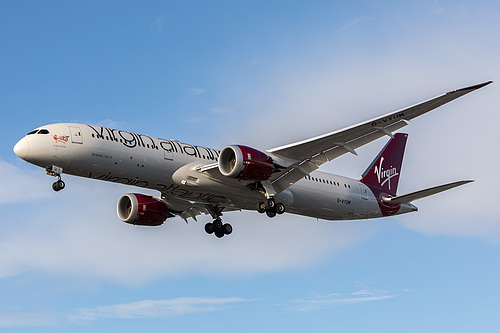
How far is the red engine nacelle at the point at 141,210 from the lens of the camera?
1505 inches

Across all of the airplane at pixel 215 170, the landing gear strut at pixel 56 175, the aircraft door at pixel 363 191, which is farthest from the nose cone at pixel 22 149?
the aircraft door at pixel 363 191

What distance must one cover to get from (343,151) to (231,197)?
20.5 feet

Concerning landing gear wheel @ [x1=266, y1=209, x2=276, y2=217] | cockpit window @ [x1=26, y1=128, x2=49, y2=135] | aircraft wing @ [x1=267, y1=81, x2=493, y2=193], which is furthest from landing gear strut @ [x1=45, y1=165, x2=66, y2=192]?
landing gear wheel @ [x1=266, y1=209, x2=276, y2=217]

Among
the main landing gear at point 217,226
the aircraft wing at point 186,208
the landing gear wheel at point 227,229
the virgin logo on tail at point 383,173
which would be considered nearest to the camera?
the aircraft wing at point 186,208

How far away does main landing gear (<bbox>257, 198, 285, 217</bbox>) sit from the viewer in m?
34.3

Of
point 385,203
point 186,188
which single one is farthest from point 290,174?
point 385,203

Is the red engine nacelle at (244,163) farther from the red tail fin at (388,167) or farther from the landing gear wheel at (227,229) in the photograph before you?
the red tail fin at (388,167)

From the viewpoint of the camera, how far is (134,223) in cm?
3872

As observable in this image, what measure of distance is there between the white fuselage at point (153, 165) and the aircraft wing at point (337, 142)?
5.51 ft

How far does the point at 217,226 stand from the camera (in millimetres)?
38844

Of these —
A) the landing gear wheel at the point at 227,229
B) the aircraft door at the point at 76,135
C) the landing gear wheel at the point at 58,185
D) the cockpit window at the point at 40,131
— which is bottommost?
the landing gear wheel at the point at 58,185

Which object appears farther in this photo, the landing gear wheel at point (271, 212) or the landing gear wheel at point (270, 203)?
the landing gear wheel at point (271, 212)

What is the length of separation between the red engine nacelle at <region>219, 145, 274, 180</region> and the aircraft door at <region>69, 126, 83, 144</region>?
6493 millimetres

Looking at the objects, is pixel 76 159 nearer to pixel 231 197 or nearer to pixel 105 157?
pixel 105 157
